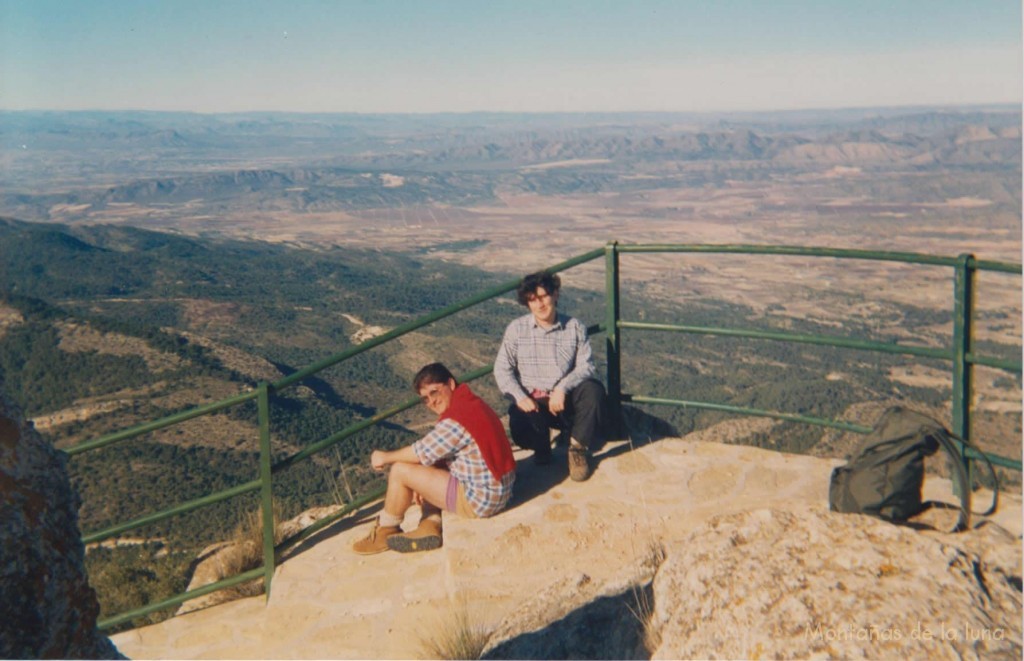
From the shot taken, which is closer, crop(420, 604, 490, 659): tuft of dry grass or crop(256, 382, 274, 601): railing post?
crop(420, 604, 490, 659): tuft of dry grass

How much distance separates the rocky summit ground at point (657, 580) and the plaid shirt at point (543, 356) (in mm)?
538

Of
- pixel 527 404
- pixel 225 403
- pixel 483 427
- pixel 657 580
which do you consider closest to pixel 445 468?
pixel 483 427

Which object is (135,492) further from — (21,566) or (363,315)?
(363,315)

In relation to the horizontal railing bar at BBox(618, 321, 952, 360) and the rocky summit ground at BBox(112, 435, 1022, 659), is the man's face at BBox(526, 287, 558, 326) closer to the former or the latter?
the horizontal railing bar at BBox(618, 321, 952, 360)

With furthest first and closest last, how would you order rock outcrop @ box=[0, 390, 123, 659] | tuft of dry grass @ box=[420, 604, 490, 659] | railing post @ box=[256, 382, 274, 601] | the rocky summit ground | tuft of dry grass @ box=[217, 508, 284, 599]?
tuft of dry grass @ box=[217, 508, 284, 599] → railing post @ box=[256, 382, 274, 601] → tuft of dry grass @ box=[420, 604, 490, 659] → the rocky summit ground → rock outcrop @ box=[0, 390, 123, 659]

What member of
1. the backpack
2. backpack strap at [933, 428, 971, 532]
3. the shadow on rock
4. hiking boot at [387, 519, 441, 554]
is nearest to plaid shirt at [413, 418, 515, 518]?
hiking boot at [387, 519, 441, 554]

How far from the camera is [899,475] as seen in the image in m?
3.43

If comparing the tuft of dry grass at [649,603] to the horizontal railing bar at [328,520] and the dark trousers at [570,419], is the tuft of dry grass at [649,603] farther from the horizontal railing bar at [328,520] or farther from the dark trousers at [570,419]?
the horizontal railing bar at [328,520]

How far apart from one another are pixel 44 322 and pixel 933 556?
216ft

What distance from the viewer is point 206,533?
1013 inches

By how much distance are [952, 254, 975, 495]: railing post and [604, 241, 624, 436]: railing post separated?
1847 millimetres

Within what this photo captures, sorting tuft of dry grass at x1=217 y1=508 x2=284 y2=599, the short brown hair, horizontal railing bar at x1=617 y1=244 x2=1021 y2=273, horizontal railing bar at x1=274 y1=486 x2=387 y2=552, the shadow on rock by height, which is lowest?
tuft of dry grass at x1=217 y1=508 x2=284 y2=599

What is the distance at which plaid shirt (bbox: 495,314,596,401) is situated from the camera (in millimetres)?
5008

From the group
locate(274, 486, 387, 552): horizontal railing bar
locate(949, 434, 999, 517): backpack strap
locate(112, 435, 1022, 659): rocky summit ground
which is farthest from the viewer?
locate(274, 486, 387, 552): horizontal railing bar
